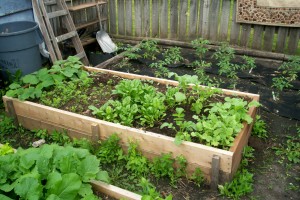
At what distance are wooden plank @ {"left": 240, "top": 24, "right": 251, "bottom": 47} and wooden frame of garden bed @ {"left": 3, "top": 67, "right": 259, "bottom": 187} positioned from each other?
259 cm

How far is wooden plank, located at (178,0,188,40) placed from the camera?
6484 mm

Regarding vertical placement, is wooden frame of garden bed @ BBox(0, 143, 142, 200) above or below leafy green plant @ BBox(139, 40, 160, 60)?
below

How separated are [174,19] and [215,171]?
4340mm

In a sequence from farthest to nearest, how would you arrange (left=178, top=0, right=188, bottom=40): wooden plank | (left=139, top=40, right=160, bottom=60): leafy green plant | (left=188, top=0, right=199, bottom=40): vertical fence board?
(left=178, top=0, right=188, bottom=40): wooden plank < (left=188, top=0, right=199, bottom=40): vertical fence board < (left=139, top=40, right=160, bottom=60): leafy green plant

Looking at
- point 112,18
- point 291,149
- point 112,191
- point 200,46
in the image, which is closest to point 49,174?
point 112,191

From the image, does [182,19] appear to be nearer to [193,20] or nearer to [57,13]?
[193,20]

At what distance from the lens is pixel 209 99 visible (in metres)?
3.91

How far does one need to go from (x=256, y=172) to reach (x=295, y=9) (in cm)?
339

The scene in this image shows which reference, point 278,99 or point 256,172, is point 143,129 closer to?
point 256,172

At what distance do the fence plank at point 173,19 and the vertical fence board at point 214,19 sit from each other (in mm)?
712

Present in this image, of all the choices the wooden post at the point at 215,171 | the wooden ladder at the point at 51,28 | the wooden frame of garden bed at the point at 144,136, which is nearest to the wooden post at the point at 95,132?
the wooden frame of garden bed at the point at 144,136

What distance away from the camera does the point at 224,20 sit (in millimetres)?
6234

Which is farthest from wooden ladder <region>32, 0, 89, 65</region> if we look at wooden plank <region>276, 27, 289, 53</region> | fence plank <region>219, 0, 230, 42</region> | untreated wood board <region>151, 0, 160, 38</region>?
wooden plank <region>276, 27, 289, 53</region>

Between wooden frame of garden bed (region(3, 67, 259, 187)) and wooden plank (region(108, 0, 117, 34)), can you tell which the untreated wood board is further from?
wooden frame of garden bed (region(3, 67, 259, 187))
